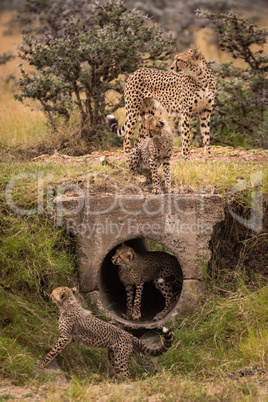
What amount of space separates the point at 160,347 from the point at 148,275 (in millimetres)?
1300

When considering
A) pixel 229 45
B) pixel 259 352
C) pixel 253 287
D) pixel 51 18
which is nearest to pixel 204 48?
pixel 51 18

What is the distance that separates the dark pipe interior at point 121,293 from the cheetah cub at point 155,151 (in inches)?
41.2

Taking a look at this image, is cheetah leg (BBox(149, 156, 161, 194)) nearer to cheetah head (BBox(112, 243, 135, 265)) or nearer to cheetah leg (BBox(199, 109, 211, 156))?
cheetah head (BBox(112, 243, 135, 265))

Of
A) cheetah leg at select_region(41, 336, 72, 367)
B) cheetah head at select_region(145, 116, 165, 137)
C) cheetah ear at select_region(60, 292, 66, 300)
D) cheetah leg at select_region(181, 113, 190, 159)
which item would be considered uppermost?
cheetah head at select_region(145, 116, 165, 137)

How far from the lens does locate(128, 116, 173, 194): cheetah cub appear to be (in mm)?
6449

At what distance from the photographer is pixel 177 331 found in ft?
19.1

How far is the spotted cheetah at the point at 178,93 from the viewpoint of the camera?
8492mm

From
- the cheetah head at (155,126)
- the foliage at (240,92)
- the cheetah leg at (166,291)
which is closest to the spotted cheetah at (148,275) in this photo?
the cheetah leg at (166,291)

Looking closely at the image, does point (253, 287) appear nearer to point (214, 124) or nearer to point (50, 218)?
point (50, 218)

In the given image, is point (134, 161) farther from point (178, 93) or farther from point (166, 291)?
point (178, 93)

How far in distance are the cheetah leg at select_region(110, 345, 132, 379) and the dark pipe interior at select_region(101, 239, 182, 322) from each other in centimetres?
109

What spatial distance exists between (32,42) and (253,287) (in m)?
6.11

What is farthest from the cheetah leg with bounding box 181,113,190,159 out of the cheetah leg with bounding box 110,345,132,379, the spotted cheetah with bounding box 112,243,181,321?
the cheetah leg with bounding box 110,345,132,379

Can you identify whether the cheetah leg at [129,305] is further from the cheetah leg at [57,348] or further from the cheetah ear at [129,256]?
the cheetah leg at [57,348]
